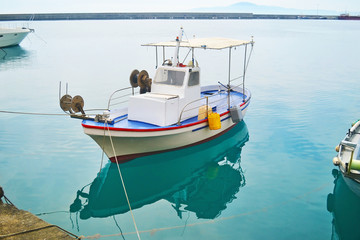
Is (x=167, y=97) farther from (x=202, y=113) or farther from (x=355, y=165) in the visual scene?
(x=355, y=165)

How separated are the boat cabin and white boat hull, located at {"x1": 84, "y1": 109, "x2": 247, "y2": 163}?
1.63 ft

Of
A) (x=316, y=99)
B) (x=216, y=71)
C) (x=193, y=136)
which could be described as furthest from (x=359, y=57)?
(x=193, y=136)

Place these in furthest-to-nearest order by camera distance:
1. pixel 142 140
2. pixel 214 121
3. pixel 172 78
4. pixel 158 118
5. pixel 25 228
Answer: pixel 172 78, pixel 214 121, pixel 158 118, pixel 142 140, pixel 25 228

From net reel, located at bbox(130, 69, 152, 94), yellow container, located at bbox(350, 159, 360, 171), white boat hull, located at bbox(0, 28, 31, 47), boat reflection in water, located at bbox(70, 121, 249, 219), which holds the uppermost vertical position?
white boat hull, located at bbox(0, 28, 31, 47)

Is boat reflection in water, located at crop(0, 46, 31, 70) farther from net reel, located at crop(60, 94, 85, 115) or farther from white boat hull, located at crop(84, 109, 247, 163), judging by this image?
white boat hull, located at crop(84, 109, 247, 163)

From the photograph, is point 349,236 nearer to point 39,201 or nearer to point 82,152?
point 39,201

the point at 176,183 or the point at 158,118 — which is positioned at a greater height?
the point at 158,118

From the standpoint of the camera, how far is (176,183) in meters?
10.8

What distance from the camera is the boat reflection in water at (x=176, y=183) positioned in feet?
30.9

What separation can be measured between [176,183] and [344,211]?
4.64 metres

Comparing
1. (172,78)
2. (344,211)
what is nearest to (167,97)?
(172,78)

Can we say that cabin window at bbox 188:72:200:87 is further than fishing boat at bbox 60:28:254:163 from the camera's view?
Yes

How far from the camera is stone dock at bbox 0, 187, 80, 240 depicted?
650cm

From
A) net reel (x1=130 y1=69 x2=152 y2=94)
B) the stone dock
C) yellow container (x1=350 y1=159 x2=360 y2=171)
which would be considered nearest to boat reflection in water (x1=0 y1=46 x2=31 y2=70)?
net reel (x1=130 y1=69 x2=152 y2=94)
